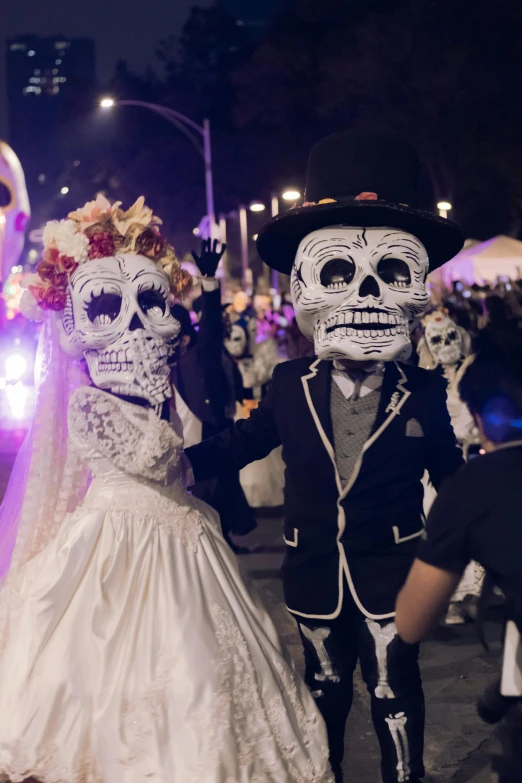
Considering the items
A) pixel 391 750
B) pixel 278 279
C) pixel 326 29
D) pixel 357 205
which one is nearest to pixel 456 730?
pixel 391 750

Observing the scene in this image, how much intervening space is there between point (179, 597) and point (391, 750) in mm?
905

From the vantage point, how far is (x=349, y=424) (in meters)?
3.86

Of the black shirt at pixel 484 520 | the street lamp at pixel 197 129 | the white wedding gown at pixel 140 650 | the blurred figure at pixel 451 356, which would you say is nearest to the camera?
the black shirt at pixel 484 520

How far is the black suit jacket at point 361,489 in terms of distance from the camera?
3.72 m

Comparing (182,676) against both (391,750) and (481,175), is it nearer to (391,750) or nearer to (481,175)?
(391,750)

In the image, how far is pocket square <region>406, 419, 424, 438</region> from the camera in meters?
3.80

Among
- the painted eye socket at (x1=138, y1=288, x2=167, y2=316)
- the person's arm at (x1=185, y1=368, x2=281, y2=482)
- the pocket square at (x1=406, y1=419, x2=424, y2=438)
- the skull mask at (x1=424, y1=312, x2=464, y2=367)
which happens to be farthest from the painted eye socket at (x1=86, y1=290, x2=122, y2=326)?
the skull mask at (x1=424, y1=312, x2=464, y2=367)

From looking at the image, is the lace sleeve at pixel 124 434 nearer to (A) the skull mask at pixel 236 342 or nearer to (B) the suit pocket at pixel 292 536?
(B) the suit pocket at pixel 292 536

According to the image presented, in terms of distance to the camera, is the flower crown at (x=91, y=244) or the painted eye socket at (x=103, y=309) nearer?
the painted eye socket at (x=103, y=309)

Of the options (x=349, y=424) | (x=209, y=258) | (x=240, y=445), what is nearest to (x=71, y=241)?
(x=240, y=445)

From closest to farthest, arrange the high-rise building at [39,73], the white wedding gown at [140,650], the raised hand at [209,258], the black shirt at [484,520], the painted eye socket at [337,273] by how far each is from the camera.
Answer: the black shirt at [484,520]
the white wedding gown at [140,650]
the painted eye socket at [337,273]
the raised hand at [209,258]
the high-rise building at [39,73]

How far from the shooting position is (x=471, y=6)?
2170 centimetres

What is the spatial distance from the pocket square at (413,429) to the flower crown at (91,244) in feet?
4.60

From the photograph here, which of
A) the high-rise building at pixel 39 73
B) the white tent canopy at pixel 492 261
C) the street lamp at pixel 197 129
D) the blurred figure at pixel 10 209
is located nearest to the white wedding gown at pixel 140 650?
the white tent canopy at pixel 492 261
